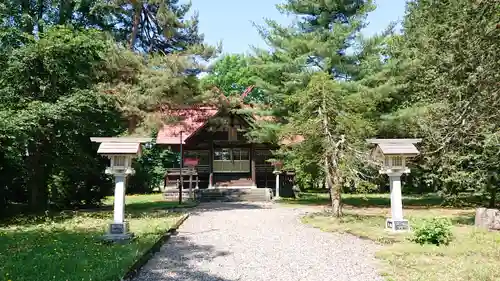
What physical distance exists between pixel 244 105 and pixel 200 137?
499 cm

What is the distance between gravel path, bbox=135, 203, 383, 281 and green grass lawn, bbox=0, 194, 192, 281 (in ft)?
1.70

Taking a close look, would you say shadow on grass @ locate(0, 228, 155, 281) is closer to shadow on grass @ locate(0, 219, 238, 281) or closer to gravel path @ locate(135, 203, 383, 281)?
shadow on grass @ locate(0, 219, 238, 281)

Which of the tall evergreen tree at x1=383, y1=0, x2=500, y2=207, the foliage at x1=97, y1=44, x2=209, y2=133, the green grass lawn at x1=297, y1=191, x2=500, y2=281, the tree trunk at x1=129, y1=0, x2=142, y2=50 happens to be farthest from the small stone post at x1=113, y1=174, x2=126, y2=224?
the tree trunk at x1=129, y1=0, x2=142, y2=50

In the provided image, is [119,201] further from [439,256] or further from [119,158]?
[439,256]

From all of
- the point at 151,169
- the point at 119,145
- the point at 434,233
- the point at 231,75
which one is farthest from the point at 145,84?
the point at 231,75

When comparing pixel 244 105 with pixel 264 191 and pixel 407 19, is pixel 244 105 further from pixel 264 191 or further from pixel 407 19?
pixel 407 19

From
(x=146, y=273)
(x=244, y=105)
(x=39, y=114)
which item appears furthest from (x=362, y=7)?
(x=146, y=273)

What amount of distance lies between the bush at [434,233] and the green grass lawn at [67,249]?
18.1 feet

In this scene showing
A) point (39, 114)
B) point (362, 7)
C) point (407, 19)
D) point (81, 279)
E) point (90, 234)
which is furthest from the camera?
point (407, 19)

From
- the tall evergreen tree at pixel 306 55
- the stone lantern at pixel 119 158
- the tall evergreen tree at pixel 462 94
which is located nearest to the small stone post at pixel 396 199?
the tall evergreen tree at pixel 462 94

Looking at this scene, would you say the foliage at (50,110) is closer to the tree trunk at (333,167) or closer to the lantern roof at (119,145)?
the lantern roof at (119,145)

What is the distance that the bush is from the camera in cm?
809

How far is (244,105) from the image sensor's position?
22.5m

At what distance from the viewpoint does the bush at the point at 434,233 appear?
809 cm
